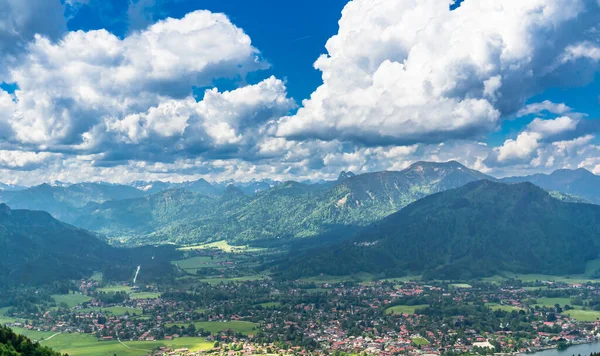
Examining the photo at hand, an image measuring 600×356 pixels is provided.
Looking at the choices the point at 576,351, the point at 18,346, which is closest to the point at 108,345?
the point at 18,346

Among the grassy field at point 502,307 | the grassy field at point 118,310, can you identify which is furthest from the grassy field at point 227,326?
the grassy field at point 502,307

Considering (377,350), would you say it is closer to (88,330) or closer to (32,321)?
(88,330)

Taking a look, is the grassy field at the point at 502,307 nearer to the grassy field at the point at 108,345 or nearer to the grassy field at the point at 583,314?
the grassy field at the point at 583,314

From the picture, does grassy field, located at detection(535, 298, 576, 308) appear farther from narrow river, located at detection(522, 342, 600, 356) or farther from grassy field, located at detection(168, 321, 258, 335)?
grassy field, located at detection(168, 321, 258, 335)

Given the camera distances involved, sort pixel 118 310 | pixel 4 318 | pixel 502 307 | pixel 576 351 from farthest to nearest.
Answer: pixel 118 310
pixel 502 307
pixel 4 318
pixel 576 351

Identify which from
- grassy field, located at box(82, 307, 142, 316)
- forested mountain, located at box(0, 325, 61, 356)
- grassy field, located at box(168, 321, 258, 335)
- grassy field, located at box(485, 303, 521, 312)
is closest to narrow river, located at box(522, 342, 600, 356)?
grassy field, located at box(485, 303, 521, 312)

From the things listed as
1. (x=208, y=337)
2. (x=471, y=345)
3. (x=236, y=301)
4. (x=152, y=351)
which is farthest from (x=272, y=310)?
(x=471, y=345)

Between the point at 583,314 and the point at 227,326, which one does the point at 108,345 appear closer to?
the point at 227,326
